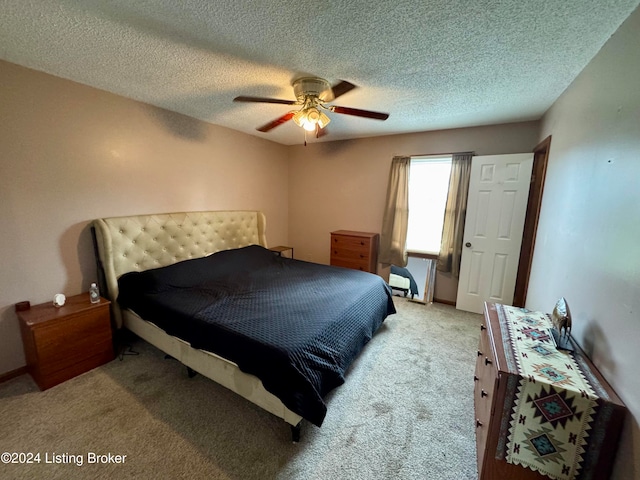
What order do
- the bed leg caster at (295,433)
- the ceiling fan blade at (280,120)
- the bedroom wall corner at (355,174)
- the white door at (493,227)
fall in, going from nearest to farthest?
the bed leg caster at (295,433) → the ceiling fan blade at (280,120) → the white door at (493,227) → the bedroom wall corner at (355,174)

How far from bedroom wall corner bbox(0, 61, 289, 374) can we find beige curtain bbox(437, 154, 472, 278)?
3.36 metres

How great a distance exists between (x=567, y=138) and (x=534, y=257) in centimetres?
113

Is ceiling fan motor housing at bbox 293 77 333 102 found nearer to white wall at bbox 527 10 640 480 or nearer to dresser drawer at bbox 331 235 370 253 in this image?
white wall at bbox 527 10 640 480

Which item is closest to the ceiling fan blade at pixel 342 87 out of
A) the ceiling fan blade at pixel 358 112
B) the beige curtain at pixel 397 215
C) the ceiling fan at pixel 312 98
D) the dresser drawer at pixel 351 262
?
the ceiling fan at pixel 312 98

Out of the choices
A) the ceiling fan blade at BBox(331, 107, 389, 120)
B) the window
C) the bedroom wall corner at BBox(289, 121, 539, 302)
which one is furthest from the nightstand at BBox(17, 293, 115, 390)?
the window

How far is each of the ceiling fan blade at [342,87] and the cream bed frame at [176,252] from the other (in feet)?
7.09

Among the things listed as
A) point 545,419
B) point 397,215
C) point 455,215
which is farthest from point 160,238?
point 455,215

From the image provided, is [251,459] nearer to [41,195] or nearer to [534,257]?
[41,195]

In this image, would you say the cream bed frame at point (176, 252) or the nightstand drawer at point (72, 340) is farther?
the nightstand drawer at point (72, 340)

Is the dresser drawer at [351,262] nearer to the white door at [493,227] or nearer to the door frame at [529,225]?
the white door at [493,227]

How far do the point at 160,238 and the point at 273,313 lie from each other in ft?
5.74

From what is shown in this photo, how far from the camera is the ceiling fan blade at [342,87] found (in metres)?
1.87

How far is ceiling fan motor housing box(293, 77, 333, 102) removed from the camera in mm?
1947

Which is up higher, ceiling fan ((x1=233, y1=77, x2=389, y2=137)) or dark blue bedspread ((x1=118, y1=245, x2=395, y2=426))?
ceiling fan ((x1=233, y1=77, x2=389, y2=137))
